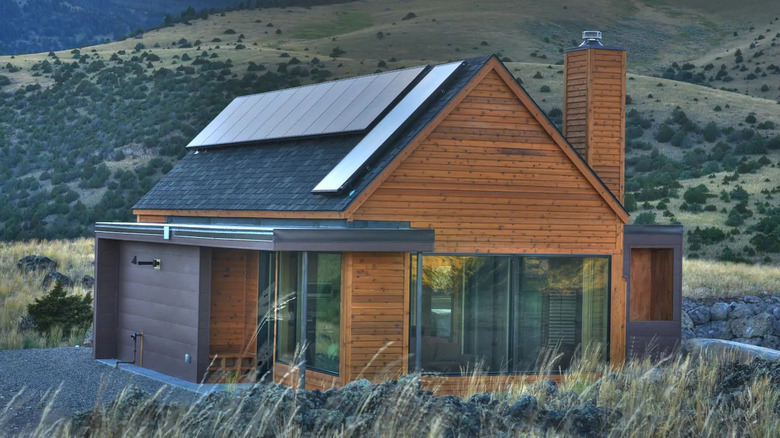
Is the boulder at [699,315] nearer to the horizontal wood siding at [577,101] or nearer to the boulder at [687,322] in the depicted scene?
the boulder at [687,322]

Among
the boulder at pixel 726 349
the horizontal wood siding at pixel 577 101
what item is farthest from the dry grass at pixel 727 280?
the horizontal wood siding at pixel 577 101

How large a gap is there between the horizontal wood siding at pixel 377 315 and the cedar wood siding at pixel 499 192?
820 mm

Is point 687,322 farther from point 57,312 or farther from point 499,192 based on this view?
point 57,312

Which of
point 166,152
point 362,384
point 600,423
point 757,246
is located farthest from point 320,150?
point 166,152

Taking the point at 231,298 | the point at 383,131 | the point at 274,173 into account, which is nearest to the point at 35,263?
the point at 231,298

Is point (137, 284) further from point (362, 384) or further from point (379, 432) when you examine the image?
point (379, 432)

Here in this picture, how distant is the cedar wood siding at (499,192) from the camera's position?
57.4 feet

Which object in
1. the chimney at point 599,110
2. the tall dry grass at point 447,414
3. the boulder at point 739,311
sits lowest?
the boulder at point 739,311

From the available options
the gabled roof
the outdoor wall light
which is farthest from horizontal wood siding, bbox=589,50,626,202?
the outdoor wall light

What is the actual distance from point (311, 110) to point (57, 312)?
891 centimetres

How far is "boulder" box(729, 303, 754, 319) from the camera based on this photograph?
32.4 m

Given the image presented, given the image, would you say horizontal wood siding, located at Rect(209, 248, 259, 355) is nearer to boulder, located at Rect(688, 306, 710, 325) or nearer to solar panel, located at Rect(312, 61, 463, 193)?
solar panel, located at Rect(312, 61, 463, 193)

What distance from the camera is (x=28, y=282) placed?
107ft

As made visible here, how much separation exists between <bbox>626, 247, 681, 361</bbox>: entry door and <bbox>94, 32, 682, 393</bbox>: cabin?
6cm
